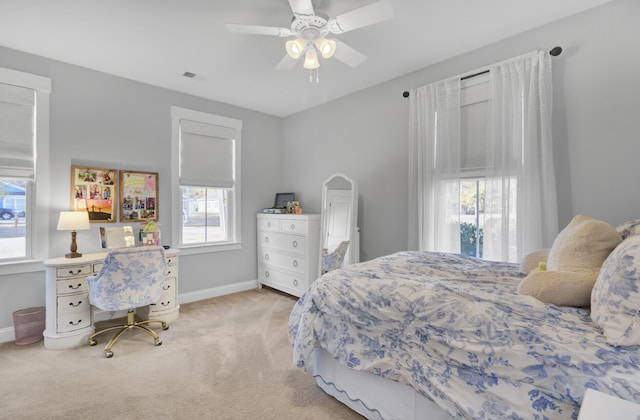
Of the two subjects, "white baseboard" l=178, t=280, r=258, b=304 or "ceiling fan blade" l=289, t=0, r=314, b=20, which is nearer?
"ceiling fan blade" l=289, t=0, r=314, b=20

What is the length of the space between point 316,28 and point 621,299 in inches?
86.2

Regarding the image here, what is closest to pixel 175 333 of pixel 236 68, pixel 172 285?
pixel 172 285

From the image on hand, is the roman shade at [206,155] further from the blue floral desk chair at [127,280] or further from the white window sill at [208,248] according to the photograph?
the blue floral desk chair at [127,280]

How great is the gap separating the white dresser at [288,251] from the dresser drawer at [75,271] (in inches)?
82.7

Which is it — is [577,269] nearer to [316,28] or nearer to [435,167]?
[435,167]

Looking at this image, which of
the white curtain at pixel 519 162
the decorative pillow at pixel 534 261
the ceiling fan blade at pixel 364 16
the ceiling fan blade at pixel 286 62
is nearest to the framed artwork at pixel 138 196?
the ceiling fan blade at pixel 286 62

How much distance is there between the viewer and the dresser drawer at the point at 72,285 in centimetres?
268

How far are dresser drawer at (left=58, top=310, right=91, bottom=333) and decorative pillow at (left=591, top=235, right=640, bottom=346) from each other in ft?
11.9

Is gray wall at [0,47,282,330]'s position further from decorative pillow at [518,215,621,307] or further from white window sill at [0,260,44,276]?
decorative pillow at [518,215,621,307]

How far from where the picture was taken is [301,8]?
1921 millimetres

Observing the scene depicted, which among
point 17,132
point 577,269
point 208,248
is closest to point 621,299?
point 577,269

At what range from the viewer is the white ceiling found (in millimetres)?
2225

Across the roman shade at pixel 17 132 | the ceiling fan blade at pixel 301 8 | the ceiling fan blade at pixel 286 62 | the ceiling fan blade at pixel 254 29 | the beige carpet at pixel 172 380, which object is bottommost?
the beige carpet at pixel 172 380

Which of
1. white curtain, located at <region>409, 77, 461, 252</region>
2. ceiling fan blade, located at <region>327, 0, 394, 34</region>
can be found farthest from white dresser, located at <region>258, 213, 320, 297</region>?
ceiling fan blade, located at <region>327, 0, 394, 34</region>
